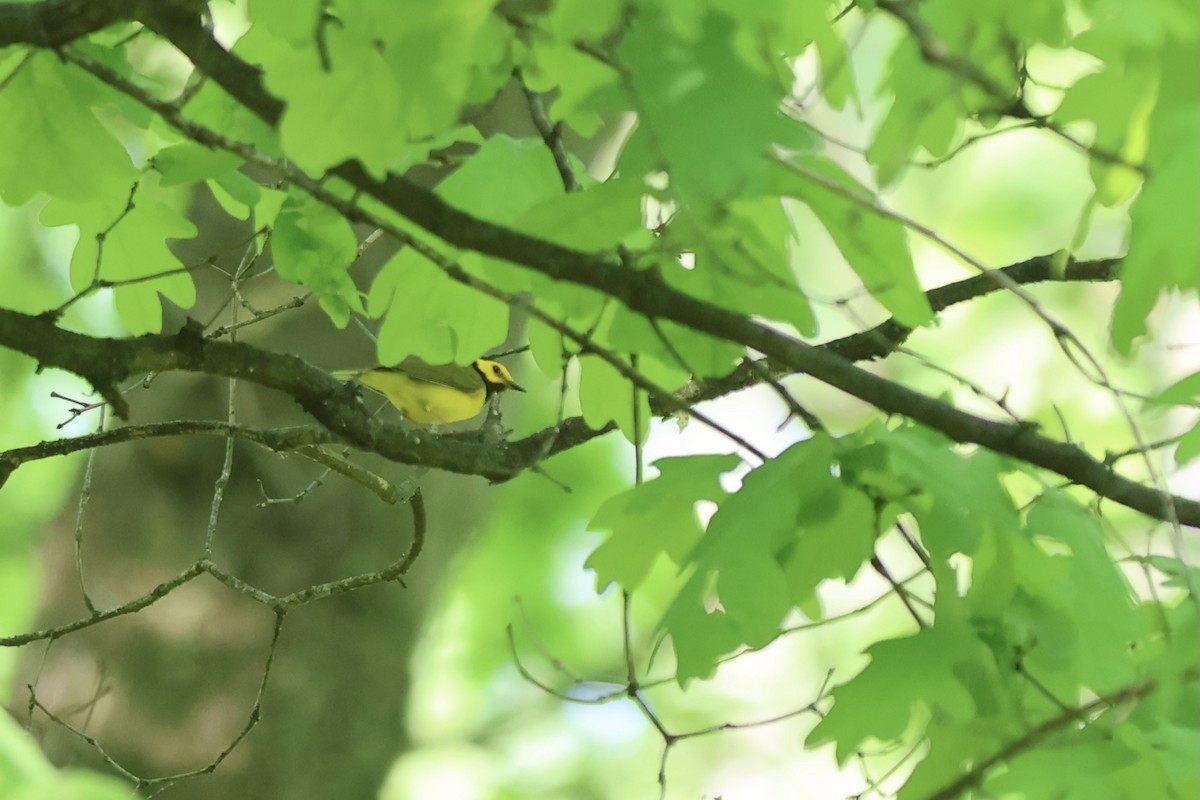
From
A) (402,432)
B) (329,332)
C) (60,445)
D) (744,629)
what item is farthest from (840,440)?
(329,332)

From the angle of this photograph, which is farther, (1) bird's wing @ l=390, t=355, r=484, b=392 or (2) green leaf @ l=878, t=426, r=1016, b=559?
(1) bird's wing @ l=390, t=355, r=484, b=392

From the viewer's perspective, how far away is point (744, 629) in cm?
55

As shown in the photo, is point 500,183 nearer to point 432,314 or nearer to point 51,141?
point 432,314

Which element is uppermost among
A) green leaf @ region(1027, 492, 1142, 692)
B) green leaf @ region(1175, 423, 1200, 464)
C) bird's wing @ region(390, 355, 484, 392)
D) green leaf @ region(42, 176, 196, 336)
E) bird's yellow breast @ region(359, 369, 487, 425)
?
green leaf @ region(1175, 423, 1200, 464)

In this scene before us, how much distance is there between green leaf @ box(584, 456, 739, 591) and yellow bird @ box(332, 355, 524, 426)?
4.22ft

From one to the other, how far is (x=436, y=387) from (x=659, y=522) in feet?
4.72

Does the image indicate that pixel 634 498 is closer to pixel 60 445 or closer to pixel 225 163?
pixel 225 163

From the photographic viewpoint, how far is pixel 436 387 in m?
2.05

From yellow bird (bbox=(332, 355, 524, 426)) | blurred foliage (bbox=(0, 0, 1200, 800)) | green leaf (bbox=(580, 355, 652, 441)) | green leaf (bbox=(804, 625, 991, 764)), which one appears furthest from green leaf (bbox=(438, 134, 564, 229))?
yellow bird (bbox=(332, 355, 524, 426))

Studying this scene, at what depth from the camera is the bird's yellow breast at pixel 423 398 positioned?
1968 mm

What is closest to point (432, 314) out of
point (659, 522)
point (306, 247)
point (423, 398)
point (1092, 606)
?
point (306, 247)

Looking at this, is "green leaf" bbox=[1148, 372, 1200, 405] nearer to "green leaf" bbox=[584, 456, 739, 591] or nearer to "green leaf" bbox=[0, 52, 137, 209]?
"green leaf" bbox=[584, 456, 739, 591]

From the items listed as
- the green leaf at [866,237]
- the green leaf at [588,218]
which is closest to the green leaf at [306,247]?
the green leaf at [588,218]

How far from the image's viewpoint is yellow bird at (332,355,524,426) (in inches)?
77.9
